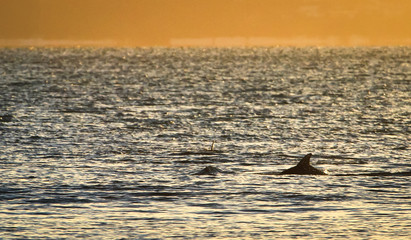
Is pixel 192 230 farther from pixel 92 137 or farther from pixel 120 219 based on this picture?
pixel 92 137

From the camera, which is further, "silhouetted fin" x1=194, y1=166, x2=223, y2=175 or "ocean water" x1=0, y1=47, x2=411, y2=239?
"silhouetted fin" x1=194, y1=166, x2=223, y2=175

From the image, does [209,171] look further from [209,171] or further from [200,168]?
[200,168]

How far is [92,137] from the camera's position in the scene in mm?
46219

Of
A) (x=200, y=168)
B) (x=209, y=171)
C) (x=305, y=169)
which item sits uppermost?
(x=200, y=168)

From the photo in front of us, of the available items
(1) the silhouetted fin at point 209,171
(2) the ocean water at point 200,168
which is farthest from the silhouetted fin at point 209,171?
(2) the ocean water at point 200,168

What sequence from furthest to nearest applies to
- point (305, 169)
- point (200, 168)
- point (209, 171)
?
point (200, 168) → point (209, 171) → point (305, 169)

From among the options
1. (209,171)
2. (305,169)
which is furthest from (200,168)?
(305,169)

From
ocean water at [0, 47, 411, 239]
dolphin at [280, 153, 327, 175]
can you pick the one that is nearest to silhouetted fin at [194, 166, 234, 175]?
ocean water at [0, 47, 411, 239]

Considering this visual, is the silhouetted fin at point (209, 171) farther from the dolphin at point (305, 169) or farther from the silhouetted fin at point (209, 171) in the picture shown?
the dolphin at point (305, 169)

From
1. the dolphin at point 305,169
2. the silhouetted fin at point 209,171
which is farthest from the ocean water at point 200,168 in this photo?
the dolphin at point 305,169

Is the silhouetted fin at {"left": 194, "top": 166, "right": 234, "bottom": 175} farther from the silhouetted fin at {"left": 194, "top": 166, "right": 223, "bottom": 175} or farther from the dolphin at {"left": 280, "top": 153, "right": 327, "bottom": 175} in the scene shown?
the dolphin at {"left": 280, "top": 153, "right": 327, "bottom": 175}

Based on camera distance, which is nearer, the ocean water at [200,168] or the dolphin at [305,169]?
the ocean water at [200,168]

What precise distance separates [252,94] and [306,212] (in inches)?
2387

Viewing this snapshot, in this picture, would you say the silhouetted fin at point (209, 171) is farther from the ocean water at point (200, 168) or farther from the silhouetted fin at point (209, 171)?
the ocean water at point (200, 168)
